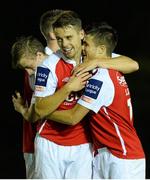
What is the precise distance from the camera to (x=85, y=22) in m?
8.03

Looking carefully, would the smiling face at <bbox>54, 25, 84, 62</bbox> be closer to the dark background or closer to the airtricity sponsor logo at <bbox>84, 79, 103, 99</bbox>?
the airtricity sponsor logo at <bbox>84, 79, 103, 99</bbox>

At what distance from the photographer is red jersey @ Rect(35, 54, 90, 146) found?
3.47 meters

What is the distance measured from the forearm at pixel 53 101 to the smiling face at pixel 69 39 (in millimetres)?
200

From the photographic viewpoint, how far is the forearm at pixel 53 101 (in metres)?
3.37

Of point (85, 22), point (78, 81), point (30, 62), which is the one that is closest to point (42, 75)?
point (78, 81)

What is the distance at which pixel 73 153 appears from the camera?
3615mm

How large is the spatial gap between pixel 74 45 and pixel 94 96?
303 millimetres

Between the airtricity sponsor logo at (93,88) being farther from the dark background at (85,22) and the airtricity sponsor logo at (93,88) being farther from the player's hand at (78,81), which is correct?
the dark background at (85,22)

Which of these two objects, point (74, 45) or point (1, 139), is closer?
point (74, 45)

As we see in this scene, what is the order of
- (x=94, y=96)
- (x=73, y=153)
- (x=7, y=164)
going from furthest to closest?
(x=7, y=164) < (x=73, y=153) < (x=94, y=96)

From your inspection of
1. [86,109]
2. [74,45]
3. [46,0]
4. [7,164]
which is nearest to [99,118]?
[86,109]

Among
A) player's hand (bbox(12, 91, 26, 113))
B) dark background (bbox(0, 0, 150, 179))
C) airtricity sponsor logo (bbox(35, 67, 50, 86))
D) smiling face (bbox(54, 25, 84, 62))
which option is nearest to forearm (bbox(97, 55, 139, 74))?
smiling face (bbox(54, 25, 84, 62))

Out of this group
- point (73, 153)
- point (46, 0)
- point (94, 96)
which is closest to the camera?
point (94, 96)

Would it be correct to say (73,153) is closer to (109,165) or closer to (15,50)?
(109,165)
